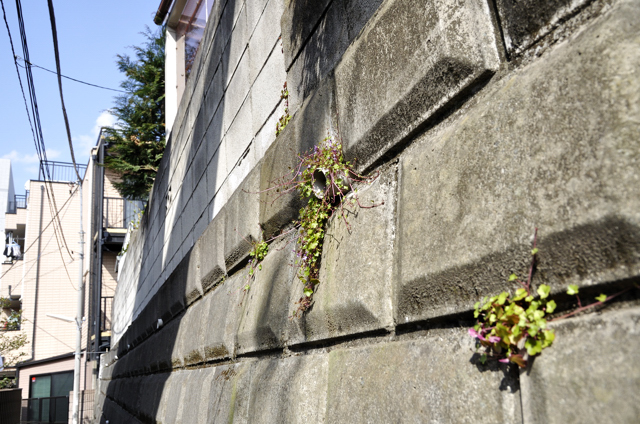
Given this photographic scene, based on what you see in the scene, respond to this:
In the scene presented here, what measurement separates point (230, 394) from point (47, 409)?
65.0 ft

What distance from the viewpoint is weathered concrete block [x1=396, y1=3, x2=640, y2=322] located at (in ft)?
3.05

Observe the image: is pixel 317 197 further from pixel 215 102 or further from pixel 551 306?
pixel 215 102

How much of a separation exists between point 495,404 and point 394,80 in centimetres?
97

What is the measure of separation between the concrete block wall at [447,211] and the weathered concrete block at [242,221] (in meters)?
0.03

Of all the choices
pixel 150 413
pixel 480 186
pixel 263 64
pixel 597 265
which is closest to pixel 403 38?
pixel 480 186

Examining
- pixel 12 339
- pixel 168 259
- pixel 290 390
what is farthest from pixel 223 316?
pixel 12 339

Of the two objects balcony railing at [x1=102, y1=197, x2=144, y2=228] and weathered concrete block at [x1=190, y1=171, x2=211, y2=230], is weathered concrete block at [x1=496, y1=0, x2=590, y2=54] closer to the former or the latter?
weathered concrete block at [x1=190, y1=171, x2=211, y2=230]

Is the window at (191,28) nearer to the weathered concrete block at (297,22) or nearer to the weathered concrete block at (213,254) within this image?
the weathered concrete block at (213,254)

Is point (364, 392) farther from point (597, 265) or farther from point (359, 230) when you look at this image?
point (597, 265)

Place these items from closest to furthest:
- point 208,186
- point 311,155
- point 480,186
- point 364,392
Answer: point 480,186 < point 364,392 < point 311,155 < point 208,186

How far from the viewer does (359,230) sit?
183 centimetres

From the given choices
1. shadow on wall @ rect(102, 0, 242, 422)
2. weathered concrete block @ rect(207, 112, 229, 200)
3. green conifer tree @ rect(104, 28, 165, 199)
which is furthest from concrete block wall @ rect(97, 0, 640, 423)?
green conifer tree @ rect(104, 28, 165, 199)

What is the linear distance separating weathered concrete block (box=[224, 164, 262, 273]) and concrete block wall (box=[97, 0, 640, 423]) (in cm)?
3

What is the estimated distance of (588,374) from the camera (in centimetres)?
91
